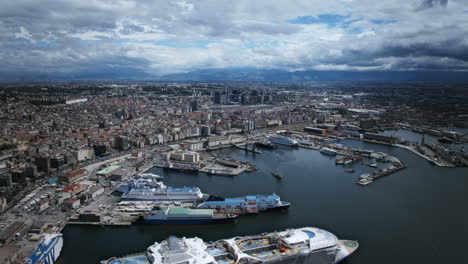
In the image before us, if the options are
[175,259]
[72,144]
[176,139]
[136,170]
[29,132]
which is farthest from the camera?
[176,139]

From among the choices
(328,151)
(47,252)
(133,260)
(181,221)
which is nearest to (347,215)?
(181,221)

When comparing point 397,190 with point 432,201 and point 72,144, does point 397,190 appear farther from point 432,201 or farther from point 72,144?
point 72,144

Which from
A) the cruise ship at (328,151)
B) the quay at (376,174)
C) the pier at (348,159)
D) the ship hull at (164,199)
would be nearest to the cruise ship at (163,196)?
the ship hull at (164,199)

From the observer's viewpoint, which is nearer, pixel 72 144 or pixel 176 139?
pixel 72 144

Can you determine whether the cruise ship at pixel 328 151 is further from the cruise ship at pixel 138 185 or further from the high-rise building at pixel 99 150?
the high-rise building at pixel 99 150

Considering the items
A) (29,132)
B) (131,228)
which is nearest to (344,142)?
(131,228)

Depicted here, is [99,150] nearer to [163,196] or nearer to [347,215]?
[163,196]

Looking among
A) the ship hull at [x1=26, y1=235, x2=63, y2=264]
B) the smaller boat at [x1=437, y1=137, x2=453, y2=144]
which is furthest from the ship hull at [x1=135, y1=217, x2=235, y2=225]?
the smaller boat at [x1=437, y1=137, x2=453, y2=144]
